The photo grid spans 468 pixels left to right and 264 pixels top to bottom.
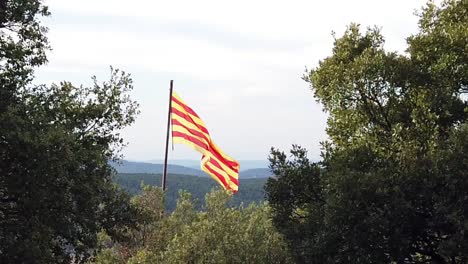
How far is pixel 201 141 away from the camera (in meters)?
29.2

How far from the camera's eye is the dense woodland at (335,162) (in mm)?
13273

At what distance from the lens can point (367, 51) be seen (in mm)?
17750

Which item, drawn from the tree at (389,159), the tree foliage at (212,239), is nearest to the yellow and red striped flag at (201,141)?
the tree foliage at (212,239)

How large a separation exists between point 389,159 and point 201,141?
47.8 ft

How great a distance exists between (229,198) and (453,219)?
59.2 ft

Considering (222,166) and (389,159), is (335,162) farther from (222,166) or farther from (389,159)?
(222,166)

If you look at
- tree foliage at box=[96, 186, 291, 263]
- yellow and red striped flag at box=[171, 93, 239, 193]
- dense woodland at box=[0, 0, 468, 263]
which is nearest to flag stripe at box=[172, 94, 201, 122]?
yellow and red striped flag at box=[171, 93, 239, 193]

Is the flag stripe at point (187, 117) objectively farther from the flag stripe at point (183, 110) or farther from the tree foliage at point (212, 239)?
the tree foliage at point (212, 239)

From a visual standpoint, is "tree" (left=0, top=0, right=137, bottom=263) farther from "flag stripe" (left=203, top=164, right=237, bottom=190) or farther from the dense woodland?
"flag stripe" (left=203, top=164, right=237, bottom=190)

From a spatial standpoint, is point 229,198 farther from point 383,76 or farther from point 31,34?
point 31,34

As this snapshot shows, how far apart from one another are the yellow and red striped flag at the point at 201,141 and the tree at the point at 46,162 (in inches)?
437

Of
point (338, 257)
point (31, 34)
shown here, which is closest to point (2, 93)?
point (31, 34)

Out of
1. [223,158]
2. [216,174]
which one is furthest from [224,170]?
[216,174]

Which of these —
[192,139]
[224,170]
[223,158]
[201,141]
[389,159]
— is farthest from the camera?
[223,158]
